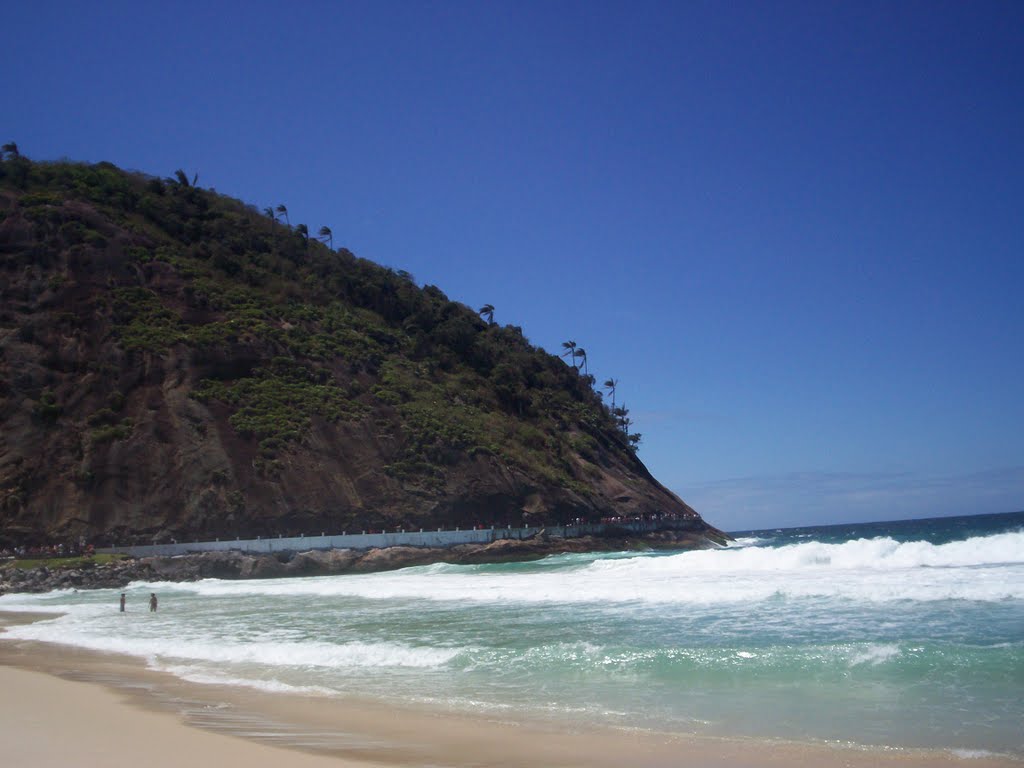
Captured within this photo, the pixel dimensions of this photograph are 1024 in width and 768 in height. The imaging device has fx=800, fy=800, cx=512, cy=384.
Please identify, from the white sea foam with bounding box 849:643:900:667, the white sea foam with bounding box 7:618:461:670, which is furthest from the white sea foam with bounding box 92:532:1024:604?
the white sea foam with bounding box 7:618:461:670

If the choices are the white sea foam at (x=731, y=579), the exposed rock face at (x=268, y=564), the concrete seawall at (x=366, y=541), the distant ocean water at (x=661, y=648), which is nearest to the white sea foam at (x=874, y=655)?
the distant ocean water at (x=661, y=648)

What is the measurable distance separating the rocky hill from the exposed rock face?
446cm

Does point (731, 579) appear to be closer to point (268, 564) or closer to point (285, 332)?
point (268, 564)

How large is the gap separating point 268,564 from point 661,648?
3479 cm

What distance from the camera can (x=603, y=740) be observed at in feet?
33.3

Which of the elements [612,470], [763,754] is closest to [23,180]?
[612,470]

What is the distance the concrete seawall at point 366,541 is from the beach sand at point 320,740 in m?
34.8

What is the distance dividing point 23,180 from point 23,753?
253 feet

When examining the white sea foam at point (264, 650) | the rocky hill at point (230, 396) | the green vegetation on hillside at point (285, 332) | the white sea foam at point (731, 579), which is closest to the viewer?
the white sea foam at point (264, 650)

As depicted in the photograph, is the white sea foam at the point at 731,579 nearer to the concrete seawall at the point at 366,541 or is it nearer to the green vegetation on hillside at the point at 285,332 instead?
the concrete seawall at the point at 366,541

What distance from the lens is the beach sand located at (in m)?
9.18

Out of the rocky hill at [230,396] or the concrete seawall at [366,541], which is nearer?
the concrete seawall at [366,541]

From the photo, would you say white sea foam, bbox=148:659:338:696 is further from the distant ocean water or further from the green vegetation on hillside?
the green vegetation on hillside

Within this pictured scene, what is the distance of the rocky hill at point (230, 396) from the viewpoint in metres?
50.0
